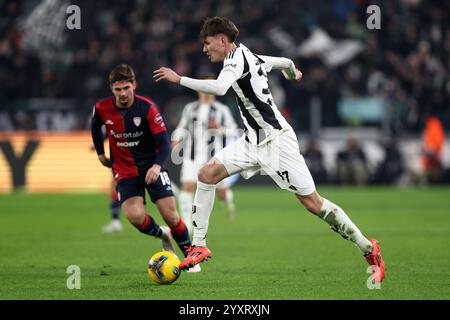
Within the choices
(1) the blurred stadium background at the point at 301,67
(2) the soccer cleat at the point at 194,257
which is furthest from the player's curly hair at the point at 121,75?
(1) the blurred stadium background at the point at 301,67

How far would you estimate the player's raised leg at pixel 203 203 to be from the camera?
8.49 m

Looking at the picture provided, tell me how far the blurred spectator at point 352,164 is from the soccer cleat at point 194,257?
612 inches

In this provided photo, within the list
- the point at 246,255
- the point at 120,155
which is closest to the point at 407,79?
the point at 246,255

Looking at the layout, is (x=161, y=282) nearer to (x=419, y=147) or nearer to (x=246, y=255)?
(x=246, y=255)

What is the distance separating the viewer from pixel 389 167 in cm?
2462

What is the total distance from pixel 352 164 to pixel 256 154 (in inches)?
625

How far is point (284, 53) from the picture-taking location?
25203mm

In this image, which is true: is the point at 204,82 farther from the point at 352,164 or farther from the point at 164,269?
the point at 352,164

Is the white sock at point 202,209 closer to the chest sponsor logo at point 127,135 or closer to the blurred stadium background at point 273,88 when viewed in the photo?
the chest sponsor logo at point 127,135

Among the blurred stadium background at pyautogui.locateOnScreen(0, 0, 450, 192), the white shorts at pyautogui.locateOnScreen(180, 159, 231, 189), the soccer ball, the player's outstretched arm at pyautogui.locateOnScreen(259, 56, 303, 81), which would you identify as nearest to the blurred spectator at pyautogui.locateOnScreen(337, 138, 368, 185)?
the blurred stadium background at pyautogui.locateOnScreen(0, 0, 450, 192)

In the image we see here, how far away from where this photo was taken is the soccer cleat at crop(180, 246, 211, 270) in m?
→ 8.33

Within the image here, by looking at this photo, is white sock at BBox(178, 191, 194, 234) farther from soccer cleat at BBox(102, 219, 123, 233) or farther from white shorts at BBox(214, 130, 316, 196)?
white shorts at BBox(214, 130, 316, 196)

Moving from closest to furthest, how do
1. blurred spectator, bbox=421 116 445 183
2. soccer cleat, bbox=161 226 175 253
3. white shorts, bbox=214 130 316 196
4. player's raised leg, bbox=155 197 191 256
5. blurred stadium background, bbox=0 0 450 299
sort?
white shorts, bbox=214 130 316 196 < player's raised leg, bbox=155 197 191 256 < soccer cleat, bbox=161 226 175 253 < blurred stadium background, bbox=0 0 450 299 < blurred spectator, bbox=421 116 445 183

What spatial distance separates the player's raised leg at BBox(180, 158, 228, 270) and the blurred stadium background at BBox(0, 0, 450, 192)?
13797 mm
